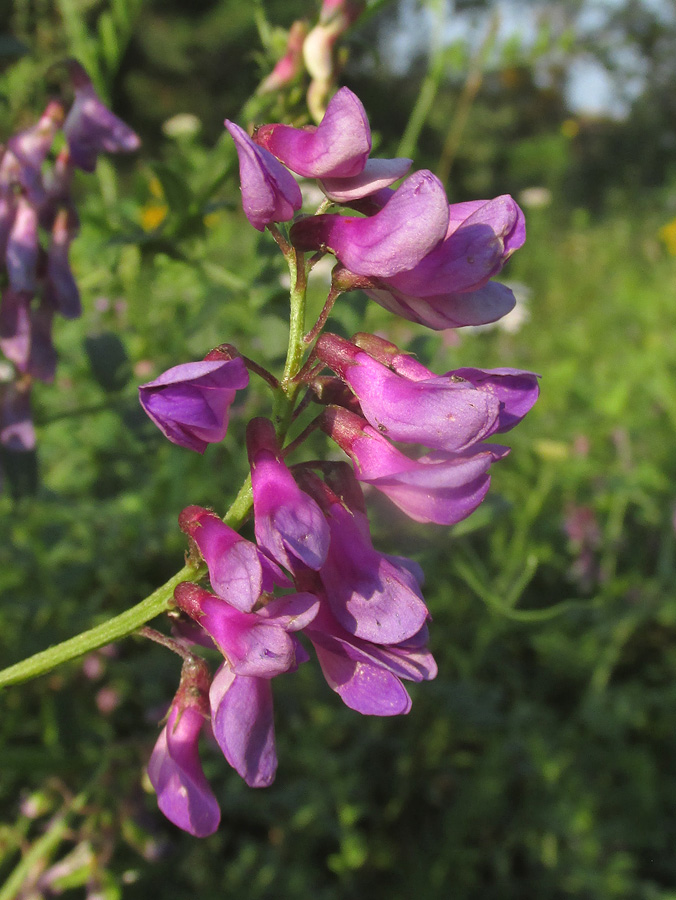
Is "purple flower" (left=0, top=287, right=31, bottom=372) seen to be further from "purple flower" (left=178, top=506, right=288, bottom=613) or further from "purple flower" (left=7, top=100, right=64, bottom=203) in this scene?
"purple flower" (left=178, top=506, right=288, bottom=613)

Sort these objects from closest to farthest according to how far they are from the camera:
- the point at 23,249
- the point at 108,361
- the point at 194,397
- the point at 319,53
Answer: the point at 194,397 → the point at 23,249 → the point at 319,53 → the point at 108,361

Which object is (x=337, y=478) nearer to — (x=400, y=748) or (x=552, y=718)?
(x=400, y=748)

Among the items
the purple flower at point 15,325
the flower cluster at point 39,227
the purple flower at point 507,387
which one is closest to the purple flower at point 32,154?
the flower cluster at point 39,227

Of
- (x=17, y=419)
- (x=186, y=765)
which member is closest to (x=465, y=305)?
(x=186, y=765)

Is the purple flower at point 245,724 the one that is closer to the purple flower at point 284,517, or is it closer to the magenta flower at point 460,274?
the purple flower at point 284,517

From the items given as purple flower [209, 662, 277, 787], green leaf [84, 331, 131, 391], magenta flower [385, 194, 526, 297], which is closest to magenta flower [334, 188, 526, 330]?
magenta flower [385, 194, 526, 297]

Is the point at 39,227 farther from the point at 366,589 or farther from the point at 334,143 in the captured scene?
the point at 366,589

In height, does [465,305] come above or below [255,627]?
above
